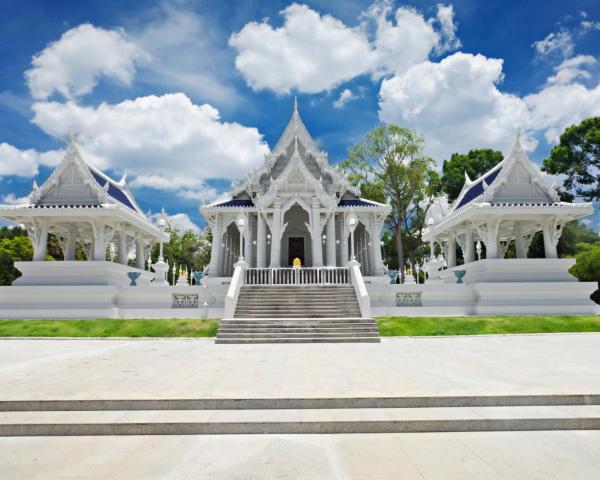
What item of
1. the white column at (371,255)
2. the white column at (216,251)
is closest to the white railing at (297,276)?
the white column at (216,251)

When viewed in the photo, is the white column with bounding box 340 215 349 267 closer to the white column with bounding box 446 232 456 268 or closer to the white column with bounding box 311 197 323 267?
the white column with bounding box 311 197 323 267

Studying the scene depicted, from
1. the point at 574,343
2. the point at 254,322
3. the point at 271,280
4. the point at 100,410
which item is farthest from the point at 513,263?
the point at 100,410

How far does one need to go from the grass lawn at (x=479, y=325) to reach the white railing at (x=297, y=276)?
3.79 m

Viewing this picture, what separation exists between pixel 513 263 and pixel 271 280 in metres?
11.6

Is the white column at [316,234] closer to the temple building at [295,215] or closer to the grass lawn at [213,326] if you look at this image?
the temple building at [295,215]

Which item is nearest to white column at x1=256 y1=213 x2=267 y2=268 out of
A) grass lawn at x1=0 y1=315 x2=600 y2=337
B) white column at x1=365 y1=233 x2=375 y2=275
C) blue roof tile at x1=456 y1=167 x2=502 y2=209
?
white column at x1=365 y1=233 x2=375 y2=275

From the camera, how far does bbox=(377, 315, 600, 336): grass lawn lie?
595 inches

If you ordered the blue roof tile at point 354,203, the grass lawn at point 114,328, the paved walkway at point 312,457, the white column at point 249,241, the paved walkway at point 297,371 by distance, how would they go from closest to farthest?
the paved walkway at point 312,457
the paved walkway at point 297,371
the grass lawn at point 114,328
the white column at point 249,241
the blue roof tile at point 354,203

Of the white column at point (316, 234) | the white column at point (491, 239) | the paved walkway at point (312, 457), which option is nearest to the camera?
the paved walkway at point (312, 457)

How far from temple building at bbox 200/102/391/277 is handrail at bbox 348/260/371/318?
13.5 ft

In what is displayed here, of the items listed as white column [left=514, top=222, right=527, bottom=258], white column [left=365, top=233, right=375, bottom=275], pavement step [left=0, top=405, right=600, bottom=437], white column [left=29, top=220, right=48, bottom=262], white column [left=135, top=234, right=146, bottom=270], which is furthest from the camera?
white column [left=135, top=234, right=146, bottom=270]

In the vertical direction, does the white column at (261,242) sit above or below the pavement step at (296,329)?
above

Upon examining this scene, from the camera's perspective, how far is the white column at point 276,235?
22.4 metres

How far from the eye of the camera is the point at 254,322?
1454cm
